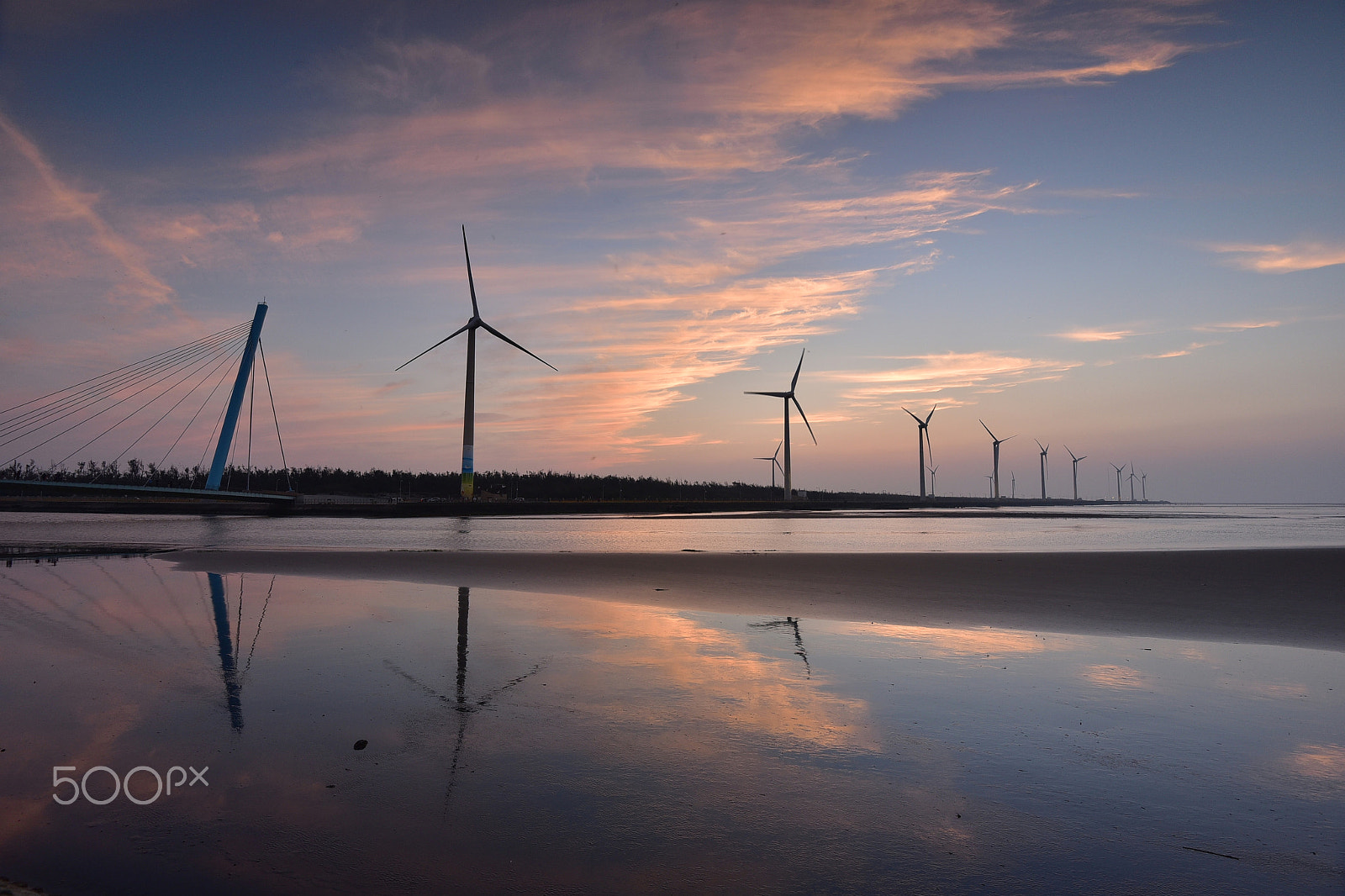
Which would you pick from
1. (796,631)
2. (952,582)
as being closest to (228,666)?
(796,631)

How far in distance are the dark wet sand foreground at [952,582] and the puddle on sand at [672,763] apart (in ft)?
8.34

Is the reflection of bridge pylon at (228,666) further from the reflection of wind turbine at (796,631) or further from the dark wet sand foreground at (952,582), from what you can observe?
the reflection of wind turbine at (796,631)

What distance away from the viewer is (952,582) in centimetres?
1850

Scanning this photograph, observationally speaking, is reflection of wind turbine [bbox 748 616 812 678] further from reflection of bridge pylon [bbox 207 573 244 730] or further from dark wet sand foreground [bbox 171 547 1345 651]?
reflection of bridge pylon [bbox 207 573 244 730]

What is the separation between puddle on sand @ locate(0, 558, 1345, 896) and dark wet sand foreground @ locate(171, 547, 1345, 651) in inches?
100

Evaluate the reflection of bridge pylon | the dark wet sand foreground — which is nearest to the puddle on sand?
the reflection of bridge pylon

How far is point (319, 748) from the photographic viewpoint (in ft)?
20.5

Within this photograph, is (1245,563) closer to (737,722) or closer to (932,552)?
(932,552)

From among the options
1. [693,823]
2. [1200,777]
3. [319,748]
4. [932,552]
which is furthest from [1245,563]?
[319,748]

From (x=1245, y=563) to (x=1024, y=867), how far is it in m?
23.8

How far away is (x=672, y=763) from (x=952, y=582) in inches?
574

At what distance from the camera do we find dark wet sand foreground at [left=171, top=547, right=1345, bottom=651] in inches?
519

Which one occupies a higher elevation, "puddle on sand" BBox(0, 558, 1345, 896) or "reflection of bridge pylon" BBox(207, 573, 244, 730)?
"puddle on sand" BBox(0, 558, 1345, 896)

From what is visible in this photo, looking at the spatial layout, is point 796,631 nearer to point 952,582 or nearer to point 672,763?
point 672,763
